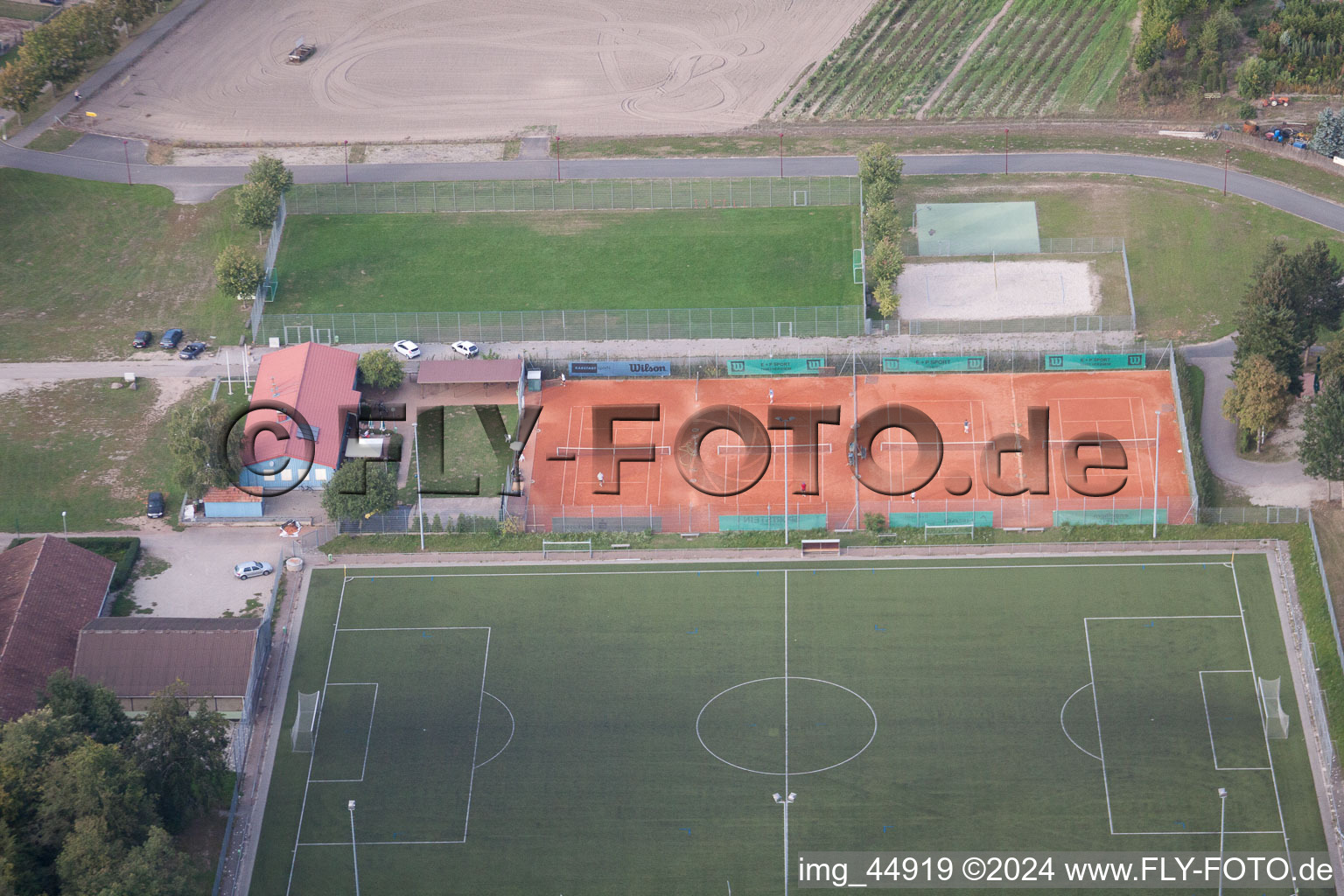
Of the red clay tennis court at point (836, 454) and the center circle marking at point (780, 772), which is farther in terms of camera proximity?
the red clay tennis court at point (836, 454)

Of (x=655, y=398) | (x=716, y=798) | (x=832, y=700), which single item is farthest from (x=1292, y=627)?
(x=655, y=398)

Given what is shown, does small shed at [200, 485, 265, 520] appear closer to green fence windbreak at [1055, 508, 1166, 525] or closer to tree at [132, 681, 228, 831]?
tree at [132, 681, 228, 831]

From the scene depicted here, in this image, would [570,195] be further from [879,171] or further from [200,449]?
[200,449]

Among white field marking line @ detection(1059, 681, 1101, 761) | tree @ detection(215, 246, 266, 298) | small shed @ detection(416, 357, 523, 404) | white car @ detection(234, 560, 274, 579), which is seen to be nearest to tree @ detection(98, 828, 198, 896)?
white car @ detection(234, 560, 274, 579)

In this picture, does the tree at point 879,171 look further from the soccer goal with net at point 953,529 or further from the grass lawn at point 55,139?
the grass lawn at point 55,139

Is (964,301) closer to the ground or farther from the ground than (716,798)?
farther from the ground

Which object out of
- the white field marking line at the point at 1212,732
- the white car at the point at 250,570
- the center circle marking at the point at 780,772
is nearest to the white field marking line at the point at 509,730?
the center circle marking at the point at 780,772

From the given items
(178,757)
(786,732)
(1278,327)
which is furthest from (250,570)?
(1278,327)

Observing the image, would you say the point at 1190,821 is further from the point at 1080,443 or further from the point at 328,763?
the point at 328,763
